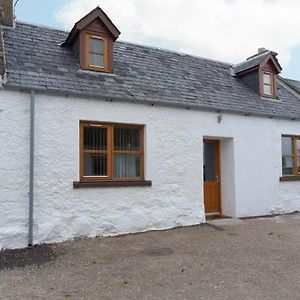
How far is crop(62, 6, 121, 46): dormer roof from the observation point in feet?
35.4

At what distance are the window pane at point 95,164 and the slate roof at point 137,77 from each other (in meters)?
1.58

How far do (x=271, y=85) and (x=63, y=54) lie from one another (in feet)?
26.2

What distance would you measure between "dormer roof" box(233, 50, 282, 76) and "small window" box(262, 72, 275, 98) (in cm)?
35

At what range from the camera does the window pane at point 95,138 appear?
10.1 m

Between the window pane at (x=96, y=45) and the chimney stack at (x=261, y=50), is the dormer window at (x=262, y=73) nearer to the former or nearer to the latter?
the chimney stack at (x=261, y=50)

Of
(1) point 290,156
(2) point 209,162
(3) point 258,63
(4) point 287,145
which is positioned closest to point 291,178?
(1) point 290,156

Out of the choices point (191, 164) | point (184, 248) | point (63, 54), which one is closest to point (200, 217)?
point (191, 164)

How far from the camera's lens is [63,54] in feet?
36.3

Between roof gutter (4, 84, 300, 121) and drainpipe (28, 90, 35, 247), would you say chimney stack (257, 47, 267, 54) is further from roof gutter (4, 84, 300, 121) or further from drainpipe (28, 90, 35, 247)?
drainpipe (28, 90, 35, 247)

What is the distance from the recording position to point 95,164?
1017 centimetres

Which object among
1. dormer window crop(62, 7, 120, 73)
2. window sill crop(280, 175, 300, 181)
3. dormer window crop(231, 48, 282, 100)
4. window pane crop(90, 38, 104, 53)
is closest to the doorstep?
window sill crop(280, 175, 300, 181)

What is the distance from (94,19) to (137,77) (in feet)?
6.69

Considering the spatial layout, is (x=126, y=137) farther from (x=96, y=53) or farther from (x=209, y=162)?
(x=209, y=162)

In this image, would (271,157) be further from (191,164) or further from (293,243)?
(293,243)
